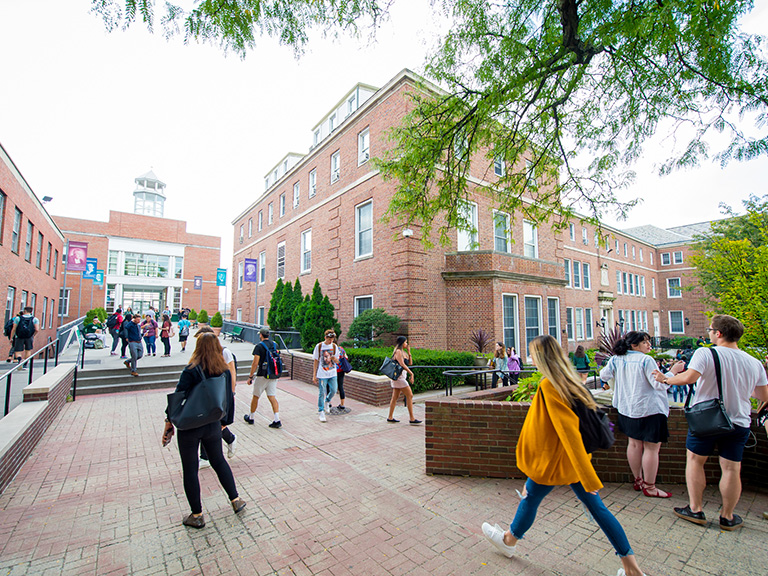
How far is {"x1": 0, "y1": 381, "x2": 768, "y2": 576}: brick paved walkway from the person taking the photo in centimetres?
295

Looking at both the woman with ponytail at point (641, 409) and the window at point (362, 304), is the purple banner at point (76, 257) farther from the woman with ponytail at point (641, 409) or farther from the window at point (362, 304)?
the woman with ponytail at point (641, 409)

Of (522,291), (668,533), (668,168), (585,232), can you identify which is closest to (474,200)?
(522,291)

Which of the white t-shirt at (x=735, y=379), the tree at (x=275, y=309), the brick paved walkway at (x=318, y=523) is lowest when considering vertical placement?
the brick paved walkway at (x=318, y=523)

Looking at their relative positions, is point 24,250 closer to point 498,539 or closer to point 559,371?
point 498,539

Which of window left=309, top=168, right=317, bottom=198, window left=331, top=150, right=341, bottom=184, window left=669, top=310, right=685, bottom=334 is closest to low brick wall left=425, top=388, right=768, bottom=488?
window left=331, top=150, right=341, bottom=184

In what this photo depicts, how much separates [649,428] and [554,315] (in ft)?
50.1

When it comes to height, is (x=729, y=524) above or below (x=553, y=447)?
below

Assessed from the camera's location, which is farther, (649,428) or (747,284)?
(747,284)

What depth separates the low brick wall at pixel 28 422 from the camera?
4449 mm

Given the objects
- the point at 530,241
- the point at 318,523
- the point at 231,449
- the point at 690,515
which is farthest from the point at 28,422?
the point at 530,241

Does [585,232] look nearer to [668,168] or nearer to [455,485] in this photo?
[668,168]

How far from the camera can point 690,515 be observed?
348 centimetres

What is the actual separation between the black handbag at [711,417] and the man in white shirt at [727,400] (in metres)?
0.03

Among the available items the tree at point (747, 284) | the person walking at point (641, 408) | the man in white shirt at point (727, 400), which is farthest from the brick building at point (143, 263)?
the man in white shirt at point (727, 400)
